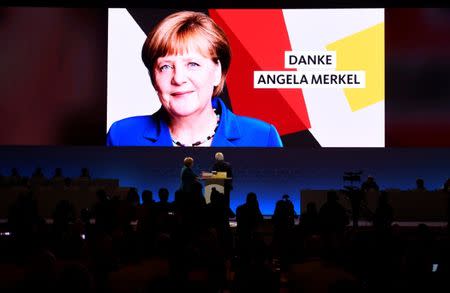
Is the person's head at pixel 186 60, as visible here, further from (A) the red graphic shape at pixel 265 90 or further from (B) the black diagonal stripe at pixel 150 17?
(A) the red graphic shape at pixel 265 90

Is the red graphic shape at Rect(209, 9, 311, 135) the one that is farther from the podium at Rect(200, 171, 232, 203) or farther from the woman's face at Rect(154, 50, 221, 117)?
the podium at Rect(200, 171, 232, 203)

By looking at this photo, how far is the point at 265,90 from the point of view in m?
11.6

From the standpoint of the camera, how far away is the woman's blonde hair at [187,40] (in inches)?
443

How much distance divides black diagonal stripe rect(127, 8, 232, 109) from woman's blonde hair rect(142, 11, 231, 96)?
0.11m

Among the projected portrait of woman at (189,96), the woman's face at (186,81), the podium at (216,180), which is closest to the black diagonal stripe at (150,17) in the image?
the projected portrait of woman at (189,96)

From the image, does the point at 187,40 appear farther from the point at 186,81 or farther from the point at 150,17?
the point at 150,17

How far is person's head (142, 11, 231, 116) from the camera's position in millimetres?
11172

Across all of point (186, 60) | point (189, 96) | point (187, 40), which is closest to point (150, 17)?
point (187, 40)

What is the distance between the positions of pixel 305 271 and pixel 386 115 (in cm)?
833

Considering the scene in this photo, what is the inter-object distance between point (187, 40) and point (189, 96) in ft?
3.43

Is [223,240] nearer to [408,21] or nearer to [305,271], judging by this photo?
[305,271]

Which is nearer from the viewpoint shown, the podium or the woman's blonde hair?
the podium

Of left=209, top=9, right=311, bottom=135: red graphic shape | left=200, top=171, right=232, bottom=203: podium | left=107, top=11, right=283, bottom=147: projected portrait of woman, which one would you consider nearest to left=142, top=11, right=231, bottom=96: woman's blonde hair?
left=107, top=11, right=283, bottom=147: projected portrait of woman

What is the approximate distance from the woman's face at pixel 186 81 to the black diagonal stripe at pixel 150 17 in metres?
0.34
